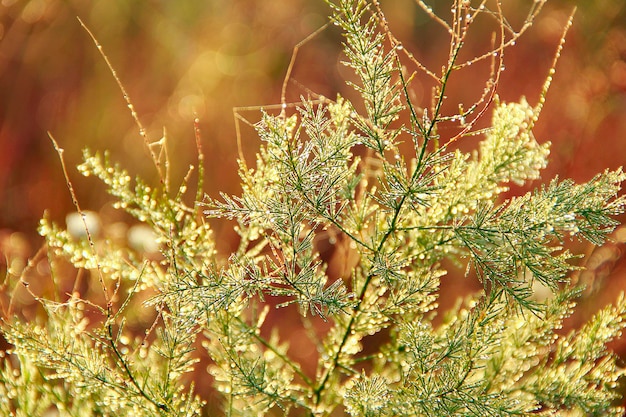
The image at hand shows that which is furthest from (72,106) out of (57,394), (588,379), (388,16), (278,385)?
(588,379)

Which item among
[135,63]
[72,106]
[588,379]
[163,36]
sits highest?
[163,36]

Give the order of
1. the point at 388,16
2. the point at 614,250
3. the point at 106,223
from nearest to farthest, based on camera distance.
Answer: the point at 614,250 → the point at 106,223 → the point at 388,16

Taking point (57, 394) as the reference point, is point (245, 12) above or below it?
above

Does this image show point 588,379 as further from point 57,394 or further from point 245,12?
point 245,12

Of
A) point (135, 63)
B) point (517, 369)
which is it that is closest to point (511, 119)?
point (517, 369)

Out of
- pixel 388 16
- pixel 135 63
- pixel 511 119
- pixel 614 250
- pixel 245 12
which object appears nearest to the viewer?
pixel 511 119

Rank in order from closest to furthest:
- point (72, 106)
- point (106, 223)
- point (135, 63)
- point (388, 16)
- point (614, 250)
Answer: point (614, 250), point (106, 223), point (72, 106), point (135, 63), point (388, 16)

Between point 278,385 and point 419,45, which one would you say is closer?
point 278,385

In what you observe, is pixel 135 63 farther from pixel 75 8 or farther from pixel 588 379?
pixel 588 379

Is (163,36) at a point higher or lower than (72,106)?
higher
